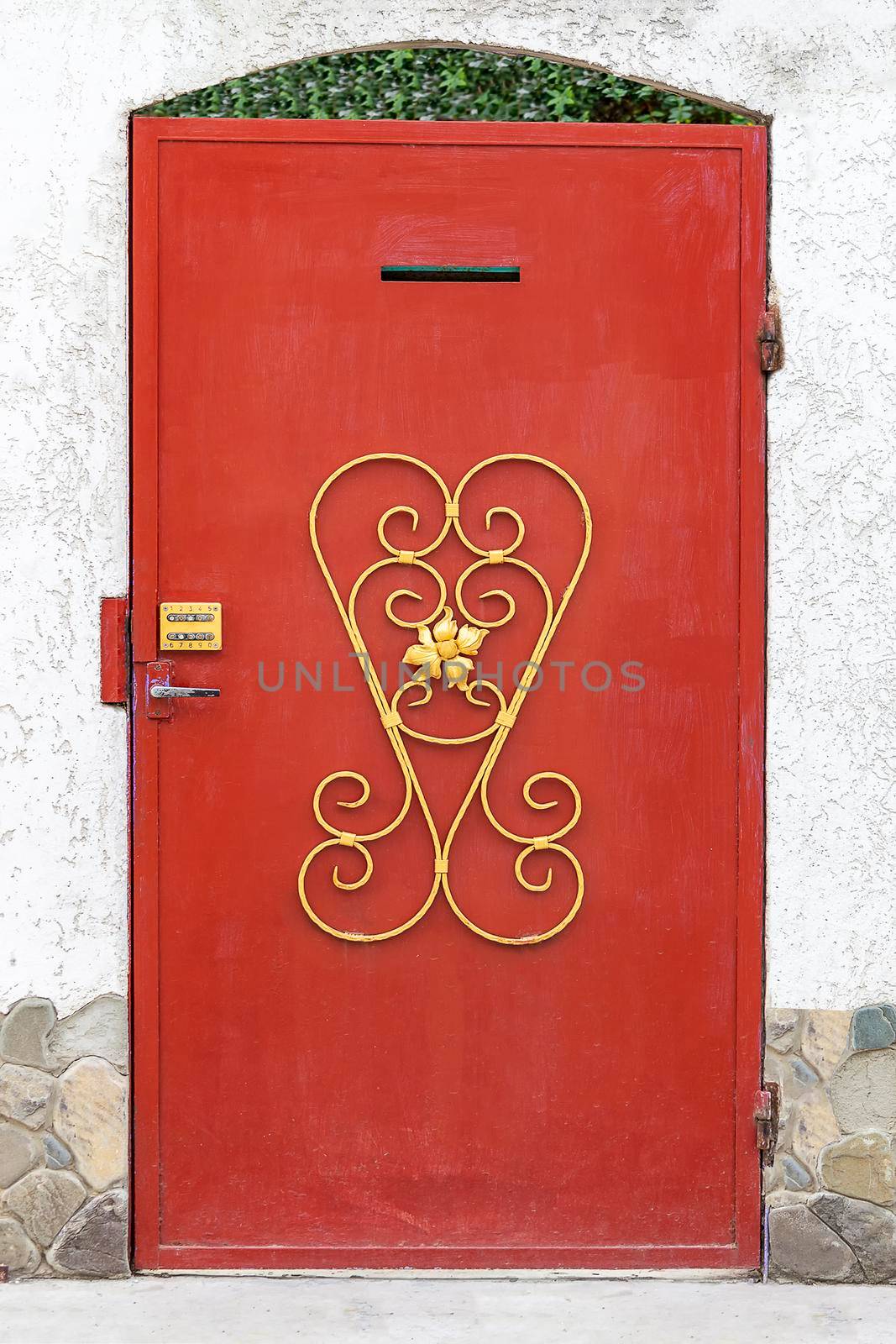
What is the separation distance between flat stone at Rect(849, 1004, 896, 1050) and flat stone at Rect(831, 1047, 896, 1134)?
0.05 feet

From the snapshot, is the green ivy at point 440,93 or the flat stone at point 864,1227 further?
the green ivy at point 440,93

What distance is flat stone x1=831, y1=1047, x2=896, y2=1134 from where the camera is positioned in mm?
2729

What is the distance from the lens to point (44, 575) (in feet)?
8.87

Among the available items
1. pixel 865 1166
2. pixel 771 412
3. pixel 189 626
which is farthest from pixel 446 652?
pixel 865 1166

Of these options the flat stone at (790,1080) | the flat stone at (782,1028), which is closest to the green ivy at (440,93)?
the flat stone at (782,1028)

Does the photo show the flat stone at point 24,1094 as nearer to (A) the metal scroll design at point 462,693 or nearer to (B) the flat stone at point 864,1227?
(A) the metal scroll design at point 462,693

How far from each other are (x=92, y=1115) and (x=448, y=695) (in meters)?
1.18

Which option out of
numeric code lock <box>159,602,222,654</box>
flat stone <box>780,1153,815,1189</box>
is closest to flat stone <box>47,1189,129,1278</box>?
numeric code lock <box>159,602,222,654</box>

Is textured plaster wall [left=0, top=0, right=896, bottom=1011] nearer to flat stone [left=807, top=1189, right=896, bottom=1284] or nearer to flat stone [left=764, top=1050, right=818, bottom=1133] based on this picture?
flat stone [left=764, top=1050, right=818, bottom=1133]

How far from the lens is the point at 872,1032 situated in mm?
2738

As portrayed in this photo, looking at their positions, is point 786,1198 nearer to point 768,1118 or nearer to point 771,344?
point 768,1118

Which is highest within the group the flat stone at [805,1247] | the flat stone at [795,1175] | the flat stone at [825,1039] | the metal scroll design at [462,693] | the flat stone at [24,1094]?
the metal scroll design at [462,693]

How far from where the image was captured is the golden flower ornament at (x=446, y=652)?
2713 mm

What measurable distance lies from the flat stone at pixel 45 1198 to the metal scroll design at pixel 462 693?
30.4 inches
